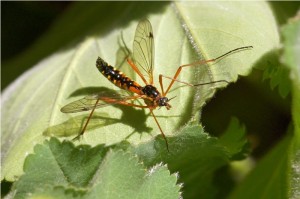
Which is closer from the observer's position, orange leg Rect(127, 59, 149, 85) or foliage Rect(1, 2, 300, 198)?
foliage Rect(1, 2, 300, 198)

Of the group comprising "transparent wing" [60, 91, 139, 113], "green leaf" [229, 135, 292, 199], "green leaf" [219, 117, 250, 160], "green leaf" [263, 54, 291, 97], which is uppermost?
"transparent wing" [60, 91, 139, 113]

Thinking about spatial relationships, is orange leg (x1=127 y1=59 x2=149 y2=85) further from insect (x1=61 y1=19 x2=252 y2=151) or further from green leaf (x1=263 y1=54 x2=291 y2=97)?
green leaf (x1=263 y1=54 x2=291 y2=97)

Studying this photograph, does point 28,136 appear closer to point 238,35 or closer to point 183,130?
point 183,130

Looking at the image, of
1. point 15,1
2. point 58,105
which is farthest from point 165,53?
point 15,1

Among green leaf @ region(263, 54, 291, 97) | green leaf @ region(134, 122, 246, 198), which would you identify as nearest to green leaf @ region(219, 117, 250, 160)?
green leaf @ region(134, 122, 246, 198)

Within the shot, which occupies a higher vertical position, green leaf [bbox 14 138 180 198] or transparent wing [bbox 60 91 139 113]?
transparent wing [bbox 60 91 139 113]

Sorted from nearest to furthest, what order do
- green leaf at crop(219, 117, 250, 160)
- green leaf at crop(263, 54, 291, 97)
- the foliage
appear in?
the foliage < green leaf at crop(263, 54, 291, 97) < green leaf at crop(219, 117, 250, 160)

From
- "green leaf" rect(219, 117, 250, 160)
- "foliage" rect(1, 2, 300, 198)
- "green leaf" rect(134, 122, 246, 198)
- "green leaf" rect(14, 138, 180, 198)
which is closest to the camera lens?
"green leaf" rect(14, 138, 180, 198)

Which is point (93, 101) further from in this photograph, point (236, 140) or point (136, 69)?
point (236, 140)
